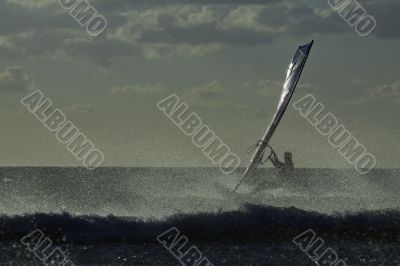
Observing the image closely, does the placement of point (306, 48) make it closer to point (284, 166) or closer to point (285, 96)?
point (285, 96)

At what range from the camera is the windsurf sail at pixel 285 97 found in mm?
29953

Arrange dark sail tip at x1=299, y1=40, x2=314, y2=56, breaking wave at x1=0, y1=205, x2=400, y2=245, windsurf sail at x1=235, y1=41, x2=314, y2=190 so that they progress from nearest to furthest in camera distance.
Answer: breaking wave at x1=0, y1=205, x2=400, y2=245, windsurf sail at x1=235, y1=41, x2=314, y2=190, dark sail tip at x1=299, y1=40, x2=314, y2=56

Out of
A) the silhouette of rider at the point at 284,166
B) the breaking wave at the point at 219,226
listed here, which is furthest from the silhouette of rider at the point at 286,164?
the breaking wave at the point at 219,226

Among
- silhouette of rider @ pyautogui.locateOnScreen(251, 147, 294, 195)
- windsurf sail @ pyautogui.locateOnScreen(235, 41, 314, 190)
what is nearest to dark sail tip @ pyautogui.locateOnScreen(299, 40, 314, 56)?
windsurf sail @ pyautogui.locateOnScreen(235, 41, 314, 190)

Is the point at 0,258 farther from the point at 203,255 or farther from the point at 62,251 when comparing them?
the point at 203,255

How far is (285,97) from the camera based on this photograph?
101ft

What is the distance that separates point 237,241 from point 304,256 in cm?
305

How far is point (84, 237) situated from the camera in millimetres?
21672

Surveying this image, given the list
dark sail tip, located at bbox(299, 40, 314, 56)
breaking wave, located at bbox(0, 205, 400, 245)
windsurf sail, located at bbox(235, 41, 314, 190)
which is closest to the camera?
breaking wave, located at bbox(0, 205, 400, 245)

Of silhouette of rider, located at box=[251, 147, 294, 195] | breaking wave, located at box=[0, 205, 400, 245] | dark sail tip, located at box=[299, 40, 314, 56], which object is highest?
dark sail tip, located at box=[299, 40, 314, 56]

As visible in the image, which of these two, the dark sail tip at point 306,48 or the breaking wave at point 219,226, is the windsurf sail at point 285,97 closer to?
the dark sail tip at point 306,48

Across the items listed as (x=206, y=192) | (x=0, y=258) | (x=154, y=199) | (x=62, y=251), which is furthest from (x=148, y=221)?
(x=154, y=199)

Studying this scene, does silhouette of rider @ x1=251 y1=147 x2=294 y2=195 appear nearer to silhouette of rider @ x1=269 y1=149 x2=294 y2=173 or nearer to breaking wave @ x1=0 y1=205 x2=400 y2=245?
silhouette of rider @ x1=269 y1=149 x2=294 y2=173

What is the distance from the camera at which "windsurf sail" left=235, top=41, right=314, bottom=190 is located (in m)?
30.0
